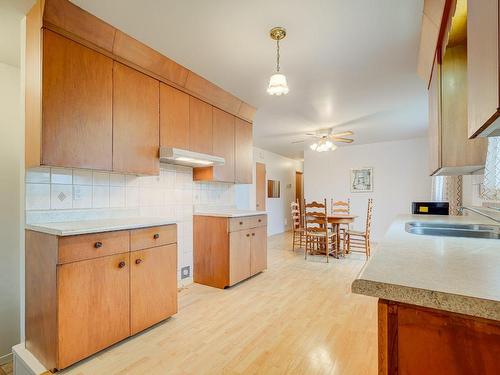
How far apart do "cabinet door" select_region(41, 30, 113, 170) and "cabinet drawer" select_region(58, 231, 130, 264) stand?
545 mm

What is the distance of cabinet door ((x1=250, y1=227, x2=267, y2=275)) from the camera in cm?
334

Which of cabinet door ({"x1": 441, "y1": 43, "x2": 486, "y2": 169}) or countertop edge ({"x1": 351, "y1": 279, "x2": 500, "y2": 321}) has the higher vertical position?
cabinet door ({"x1": 441, "y1": 43, "x2": 486, "y2": 169})

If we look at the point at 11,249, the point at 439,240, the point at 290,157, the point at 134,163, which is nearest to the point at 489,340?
the point at 439,240

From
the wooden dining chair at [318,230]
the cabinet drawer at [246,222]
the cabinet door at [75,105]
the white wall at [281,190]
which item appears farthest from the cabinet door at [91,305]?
the white wall at [281,190]

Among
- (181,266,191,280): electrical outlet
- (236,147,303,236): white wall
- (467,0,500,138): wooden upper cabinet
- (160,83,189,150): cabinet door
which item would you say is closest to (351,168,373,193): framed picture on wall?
(236,147,303,236): white wall

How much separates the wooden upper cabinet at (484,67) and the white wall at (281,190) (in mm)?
4899

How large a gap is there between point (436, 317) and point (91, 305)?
1866 millimetres

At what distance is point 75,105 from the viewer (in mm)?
1836

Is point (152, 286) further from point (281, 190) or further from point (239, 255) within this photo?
point (281, 190)

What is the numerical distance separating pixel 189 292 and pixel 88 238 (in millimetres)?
1527

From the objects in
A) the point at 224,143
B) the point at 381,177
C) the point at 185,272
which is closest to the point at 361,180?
the point at 381,177

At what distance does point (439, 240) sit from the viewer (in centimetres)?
112

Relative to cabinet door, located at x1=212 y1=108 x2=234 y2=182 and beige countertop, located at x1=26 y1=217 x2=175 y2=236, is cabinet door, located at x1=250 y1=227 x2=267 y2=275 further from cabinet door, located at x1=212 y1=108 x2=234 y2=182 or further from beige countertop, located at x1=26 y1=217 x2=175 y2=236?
beige countertop, located at x1=26 y1=217 x2=175 y2=236

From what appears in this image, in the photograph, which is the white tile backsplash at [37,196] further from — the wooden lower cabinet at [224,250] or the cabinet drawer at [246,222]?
the cabinet drawer at [246,222]
